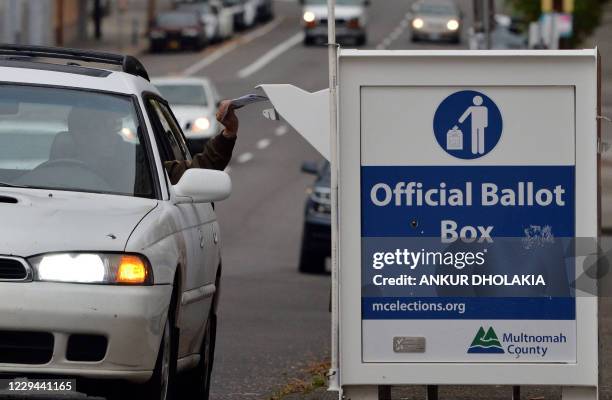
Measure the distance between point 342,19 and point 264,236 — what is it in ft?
120

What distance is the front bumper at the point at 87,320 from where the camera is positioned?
707cm

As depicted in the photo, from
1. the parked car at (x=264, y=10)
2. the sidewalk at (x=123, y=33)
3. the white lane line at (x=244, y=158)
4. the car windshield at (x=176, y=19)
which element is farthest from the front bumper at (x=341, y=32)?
the white lane line at (x=244, y=158)

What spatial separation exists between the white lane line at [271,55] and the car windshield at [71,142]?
47.5 meters

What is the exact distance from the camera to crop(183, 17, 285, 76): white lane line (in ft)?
192

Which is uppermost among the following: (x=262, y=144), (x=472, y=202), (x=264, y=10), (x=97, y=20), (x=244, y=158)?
(x=264, y=10)

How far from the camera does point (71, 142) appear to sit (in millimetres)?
8320

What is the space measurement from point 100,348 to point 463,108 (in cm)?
189

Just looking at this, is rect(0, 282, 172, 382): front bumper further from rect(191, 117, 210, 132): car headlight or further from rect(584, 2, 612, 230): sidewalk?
rect(191, 117, 210, 132): car headlight

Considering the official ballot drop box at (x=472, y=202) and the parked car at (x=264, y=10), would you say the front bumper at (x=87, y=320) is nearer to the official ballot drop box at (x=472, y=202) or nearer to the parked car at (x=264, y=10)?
the official ballot drop box at (x=472, y=202)

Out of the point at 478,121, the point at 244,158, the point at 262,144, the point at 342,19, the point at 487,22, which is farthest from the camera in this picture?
the point at 342,19

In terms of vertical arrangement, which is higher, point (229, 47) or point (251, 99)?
point (229, 47)

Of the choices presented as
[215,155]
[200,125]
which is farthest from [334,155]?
[200,125]

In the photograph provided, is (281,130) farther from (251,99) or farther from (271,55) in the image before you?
(251,99)

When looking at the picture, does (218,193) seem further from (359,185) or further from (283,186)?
(283,186)
